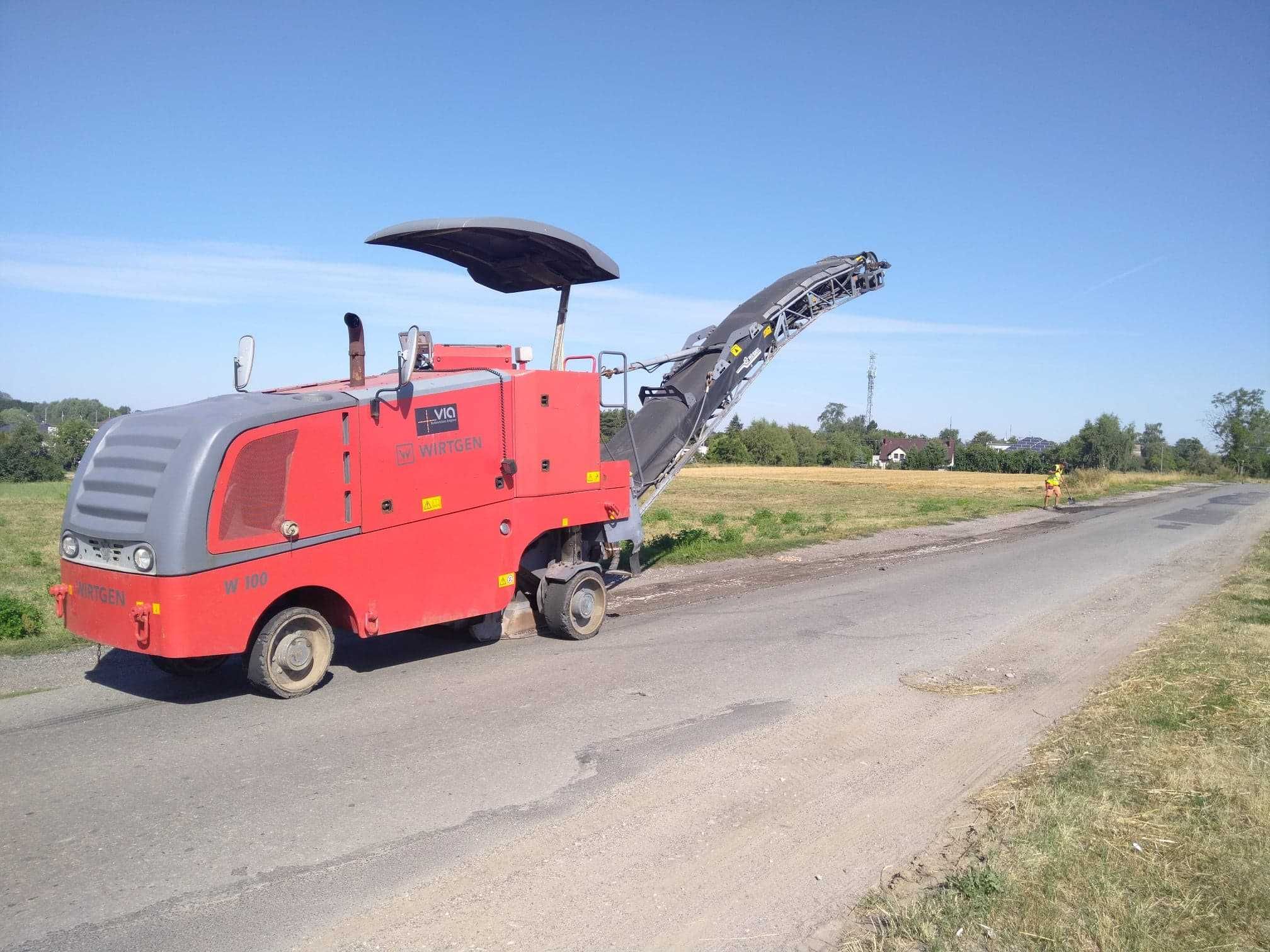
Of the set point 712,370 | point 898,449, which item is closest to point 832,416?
point 898,449

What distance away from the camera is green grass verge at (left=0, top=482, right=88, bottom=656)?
8727mm

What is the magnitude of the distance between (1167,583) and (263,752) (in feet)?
43.6

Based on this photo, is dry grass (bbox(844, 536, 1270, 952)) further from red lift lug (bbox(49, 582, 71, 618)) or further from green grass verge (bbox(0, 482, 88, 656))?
green grass verge (bbox(0, 482, 88, 656))

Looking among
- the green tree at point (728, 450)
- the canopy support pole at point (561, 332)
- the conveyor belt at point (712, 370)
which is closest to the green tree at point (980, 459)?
the green tree at point (728, 450)

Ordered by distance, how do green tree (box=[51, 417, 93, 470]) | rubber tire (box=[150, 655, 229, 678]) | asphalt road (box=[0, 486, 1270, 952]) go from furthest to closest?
green tree (box=[51, 417, 93, 470]), rubber tire (box=[150, 655, 229, 678]), asphalt road (box=[0, 486, 1270, 952])

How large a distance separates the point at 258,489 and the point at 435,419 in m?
1.77

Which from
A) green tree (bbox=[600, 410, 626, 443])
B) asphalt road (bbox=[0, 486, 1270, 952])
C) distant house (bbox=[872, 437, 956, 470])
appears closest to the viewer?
asphalt road (bbox=[0, 486, 1270, 952])

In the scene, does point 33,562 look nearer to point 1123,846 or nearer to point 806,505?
point 1123,846

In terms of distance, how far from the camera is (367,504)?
290 inches

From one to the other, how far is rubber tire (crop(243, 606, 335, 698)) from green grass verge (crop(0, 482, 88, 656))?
9.38 feet

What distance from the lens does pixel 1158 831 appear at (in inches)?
185

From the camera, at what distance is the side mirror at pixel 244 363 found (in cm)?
779

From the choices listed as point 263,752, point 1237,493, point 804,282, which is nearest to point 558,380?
point 263,752

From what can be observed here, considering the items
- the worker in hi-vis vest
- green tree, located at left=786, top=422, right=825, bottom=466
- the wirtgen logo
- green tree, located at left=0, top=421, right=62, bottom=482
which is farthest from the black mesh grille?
green tree, located at left=786, top=422, right=825, bottom=466
